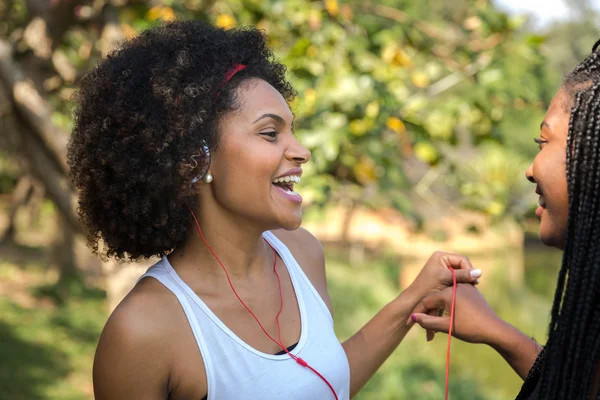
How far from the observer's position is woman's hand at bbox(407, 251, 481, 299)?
2.29 meters

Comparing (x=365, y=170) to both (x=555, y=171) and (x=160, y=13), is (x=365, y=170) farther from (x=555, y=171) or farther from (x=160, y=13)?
(x=555, y=171)

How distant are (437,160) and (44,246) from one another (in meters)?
12.6

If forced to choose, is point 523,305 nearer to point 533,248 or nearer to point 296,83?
point 533,248

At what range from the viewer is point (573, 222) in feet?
5.28

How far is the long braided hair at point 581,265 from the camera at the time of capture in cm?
156

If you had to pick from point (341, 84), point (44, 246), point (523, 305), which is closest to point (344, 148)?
point (341, 84)

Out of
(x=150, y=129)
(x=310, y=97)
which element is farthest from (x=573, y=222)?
(x=310, y=97)

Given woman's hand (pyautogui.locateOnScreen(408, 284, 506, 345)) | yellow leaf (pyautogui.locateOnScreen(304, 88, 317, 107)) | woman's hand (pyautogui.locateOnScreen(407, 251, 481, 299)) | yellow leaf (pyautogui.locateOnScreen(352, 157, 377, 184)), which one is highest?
yellow leaf (pyautogui.locateOnScreen(304, 88, 317, 107))

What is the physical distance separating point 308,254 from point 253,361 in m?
0.55

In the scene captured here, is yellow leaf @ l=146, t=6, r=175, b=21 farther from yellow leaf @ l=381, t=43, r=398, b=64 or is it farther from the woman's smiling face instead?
the woman's smiling face

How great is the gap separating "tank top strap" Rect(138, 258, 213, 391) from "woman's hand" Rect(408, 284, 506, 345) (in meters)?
0.74

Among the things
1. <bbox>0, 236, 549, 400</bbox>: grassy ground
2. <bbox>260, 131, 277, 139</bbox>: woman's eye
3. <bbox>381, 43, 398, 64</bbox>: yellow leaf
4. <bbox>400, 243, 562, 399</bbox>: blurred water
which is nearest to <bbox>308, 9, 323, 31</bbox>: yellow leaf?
<bbox>381, 43, 398, 64</bbox>: yellow leaf

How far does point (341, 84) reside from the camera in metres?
3.30

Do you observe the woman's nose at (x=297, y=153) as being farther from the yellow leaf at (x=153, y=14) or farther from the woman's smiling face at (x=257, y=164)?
the yellow leaf at (x=153, y=14)
